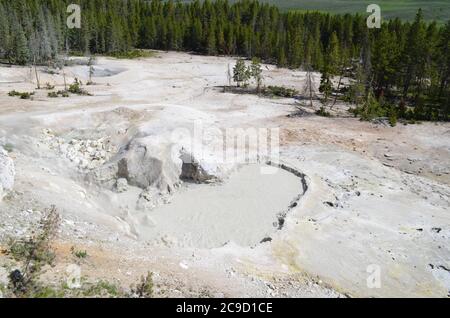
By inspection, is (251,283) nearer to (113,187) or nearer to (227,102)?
(113,187)

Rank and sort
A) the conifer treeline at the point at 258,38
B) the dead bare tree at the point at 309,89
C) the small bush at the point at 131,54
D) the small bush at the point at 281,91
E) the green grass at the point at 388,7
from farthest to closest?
1. the green grass at the point at 388,7
2. the small bush at the point at 131,54
3. the small bush at the point at 281,91
4. the conifer treeline at the point at 258,38
5. the dead bare tree at the point at 309,89

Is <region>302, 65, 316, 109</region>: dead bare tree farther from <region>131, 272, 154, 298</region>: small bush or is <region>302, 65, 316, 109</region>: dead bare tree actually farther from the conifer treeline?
<region>131, 272, 154, 298</region>: small bush

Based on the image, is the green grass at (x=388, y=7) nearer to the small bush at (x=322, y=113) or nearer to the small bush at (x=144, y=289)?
the small bush at (x=322, y=113)

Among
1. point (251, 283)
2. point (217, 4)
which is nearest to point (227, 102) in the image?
point (251, 283)

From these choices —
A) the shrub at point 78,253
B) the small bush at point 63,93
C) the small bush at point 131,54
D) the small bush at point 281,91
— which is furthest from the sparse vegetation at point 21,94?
the small bush at point 131,54

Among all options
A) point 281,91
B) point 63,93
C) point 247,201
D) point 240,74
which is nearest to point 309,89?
point 281,91

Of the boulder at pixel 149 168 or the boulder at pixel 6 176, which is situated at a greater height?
the boulder at pixel 6 176
